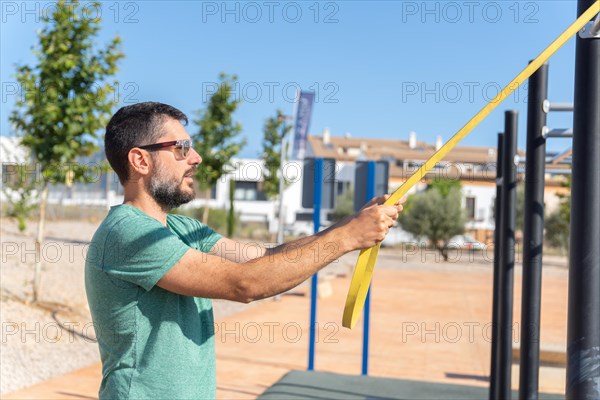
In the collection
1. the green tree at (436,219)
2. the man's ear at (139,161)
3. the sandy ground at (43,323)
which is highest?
the man's ear at (139,161)

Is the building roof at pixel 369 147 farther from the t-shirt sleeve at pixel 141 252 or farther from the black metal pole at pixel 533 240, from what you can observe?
the t-shirt sleeve at pixel 141 252

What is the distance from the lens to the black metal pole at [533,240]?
4.01 m

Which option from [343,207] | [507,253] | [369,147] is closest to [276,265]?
[507,253]

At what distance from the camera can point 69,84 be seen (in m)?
9.99

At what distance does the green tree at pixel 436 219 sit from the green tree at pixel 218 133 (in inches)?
558

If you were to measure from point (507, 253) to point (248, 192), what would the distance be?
45.8 metres

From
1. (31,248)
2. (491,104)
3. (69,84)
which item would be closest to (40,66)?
(69,84)

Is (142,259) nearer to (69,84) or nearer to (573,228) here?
(573,228)

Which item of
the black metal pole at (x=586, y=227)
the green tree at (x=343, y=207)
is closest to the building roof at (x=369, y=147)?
the green tree at (x=343, y=207)

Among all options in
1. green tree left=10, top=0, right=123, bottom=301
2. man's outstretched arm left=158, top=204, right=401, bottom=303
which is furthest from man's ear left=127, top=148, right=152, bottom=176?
green tree left=10, top=0, right=123, bottom=301

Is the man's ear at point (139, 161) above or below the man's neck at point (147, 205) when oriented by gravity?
above

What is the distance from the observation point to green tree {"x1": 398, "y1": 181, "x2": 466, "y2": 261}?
115 feet

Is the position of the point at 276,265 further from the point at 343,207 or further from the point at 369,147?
the point at 369,147

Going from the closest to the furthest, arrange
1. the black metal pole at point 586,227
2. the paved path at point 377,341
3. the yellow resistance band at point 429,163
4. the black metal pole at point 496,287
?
the yellow resistance band at point 429,163 → the black metal pole at point 586,227 → the black metal pole at point 496,287 → the paved path at point 377,341
